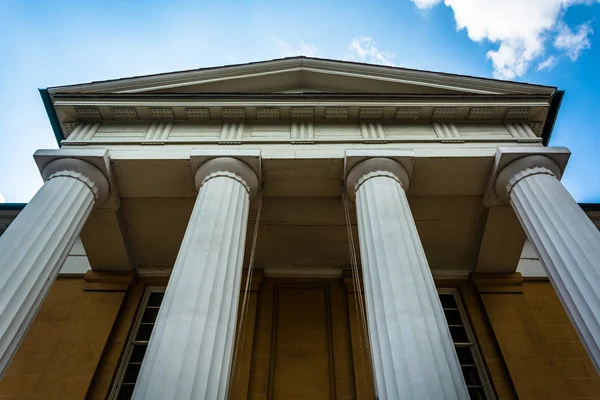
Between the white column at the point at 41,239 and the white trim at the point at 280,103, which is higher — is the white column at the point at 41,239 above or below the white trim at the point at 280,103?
below

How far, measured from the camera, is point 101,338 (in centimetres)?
1130

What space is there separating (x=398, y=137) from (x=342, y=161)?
1828 millimetres

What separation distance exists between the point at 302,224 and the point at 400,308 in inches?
229

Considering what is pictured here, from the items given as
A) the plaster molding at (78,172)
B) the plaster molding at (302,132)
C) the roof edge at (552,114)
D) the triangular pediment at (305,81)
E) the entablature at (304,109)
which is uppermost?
the triangular pediment at (305,81)

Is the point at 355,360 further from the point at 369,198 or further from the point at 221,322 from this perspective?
the point at 221,322

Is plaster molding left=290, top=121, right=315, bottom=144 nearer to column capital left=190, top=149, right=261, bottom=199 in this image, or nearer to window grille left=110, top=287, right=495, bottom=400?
column capital left=190, top=149, right=261, bottom=199

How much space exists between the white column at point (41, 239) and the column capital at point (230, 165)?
7.51ft

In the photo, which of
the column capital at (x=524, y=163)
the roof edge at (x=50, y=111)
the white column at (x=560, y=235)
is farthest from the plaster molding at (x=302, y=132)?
the roof edge at (x=50, y=111)

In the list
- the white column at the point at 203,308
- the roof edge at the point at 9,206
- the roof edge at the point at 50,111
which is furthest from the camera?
the roof edge at the point at 9,206

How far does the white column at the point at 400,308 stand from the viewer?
6.02m

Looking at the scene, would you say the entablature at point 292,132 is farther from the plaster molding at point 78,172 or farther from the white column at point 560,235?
the white column at point 560,235

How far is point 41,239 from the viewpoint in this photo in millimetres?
8211

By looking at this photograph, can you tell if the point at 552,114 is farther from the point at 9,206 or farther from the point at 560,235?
the point at 9,206

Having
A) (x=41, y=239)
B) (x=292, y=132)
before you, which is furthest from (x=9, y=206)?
(x=292, y=132)
